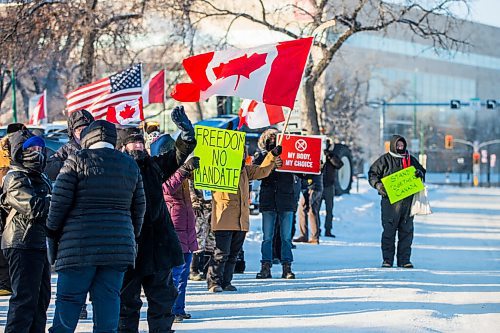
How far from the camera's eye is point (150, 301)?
7738 millimetres

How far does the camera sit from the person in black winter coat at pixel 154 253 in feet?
25.0

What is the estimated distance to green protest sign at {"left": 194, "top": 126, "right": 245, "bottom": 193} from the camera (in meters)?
10.3

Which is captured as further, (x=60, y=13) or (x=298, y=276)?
(x=60, y=13)

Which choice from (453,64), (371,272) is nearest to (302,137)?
(371,272)

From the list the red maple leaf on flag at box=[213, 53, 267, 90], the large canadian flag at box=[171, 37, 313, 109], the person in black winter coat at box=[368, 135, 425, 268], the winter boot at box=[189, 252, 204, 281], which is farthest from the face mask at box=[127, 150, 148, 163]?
the person in black winter coat at box=[368, 135, 425, 268]

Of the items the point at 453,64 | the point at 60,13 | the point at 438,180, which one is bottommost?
the point at 438,180

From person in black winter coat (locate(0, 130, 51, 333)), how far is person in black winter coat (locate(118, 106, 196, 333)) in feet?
2.22

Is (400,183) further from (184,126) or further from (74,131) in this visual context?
(184,126)

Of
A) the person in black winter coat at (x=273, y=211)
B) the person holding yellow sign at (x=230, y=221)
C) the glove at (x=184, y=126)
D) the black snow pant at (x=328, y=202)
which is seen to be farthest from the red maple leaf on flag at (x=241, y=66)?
the black snow pant at (x=328, y=202)

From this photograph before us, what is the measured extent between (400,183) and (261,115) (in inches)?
87.5

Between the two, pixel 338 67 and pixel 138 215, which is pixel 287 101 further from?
pixel 338 67

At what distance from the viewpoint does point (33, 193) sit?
25.1 feet

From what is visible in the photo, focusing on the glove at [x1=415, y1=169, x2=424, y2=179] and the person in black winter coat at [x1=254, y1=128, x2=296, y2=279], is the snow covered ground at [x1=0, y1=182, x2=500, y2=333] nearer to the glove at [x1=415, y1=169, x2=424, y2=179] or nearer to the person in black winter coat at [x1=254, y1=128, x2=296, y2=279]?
the person in black winter coat at [x1=254, y1=128, x2=296, y2=279]

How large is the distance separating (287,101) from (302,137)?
3012 millimetres
